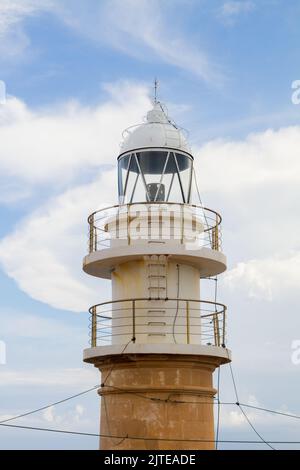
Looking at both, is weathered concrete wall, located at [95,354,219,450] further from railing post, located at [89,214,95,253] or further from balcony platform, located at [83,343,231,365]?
railing post, located at [89,214,95,253]

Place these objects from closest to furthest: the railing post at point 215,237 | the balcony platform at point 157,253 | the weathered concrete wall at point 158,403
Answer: the weathered concrete wall at point 158,403
the balcony platform at point 157,253
the railing post at point 215,237

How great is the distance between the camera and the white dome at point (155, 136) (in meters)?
23.5

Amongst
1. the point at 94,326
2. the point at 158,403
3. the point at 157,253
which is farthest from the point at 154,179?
the point at 158,403

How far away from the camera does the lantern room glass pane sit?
76.5 feet

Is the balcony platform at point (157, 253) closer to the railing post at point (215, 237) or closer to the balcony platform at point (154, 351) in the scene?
the railing post at point (215, 237)

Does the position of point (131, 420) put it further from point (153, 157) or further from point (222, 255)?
point (153, 157)

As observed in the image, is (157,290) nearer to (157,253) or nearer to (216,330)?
(157,253)

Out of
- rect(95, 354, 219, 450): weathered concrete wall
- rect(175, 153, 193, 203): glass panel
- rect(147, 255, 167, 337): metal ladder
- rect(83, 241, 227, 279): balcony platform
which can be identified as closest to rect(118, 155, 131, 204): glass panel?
rect(175, 153, 193, 203): glass panel

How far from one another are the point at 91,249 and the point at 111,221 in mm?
966

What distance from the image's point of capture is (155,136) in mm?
23531

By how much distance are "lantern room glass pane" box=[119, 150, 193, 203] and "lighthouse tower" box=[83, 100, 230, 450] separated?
28mm

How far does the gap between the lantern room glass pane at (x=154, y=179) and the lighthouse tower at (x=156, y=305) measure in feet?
0.09

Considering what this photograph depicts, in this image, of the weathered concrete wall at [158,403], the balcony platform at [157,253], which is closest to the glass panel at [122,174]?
the balcony platform at [157,253]
